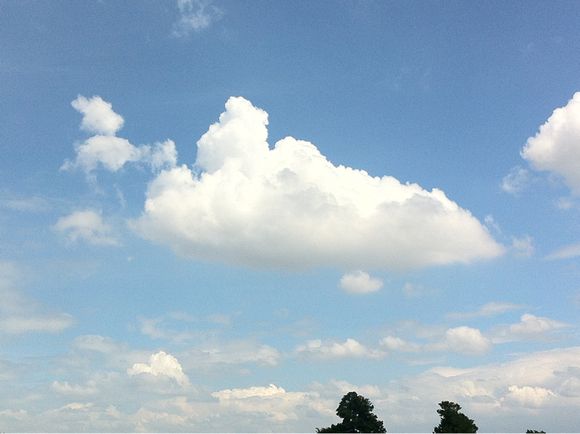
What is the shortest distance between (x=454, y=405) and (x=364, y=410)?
60.8ft

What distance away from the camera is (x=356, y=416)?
11088cm

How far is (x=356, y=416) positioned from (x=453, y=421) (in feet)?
66.3

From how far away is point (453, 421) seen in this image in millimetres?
99625

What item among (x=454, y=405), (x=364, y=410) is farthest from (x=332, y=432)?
(x=454, y=405)

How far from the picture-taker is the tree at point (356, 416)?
360 feet

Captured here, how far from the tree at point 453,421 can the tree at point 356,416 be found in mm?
13108

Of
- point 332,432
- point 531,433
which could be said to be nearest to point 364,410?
point 332,432

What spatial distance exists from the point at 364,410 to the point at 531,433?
33889mm

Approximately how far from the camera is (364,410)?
111188mm

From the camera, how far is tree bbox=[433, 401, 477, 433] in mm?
98688

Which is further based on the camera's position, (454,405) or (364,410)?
(364,410)

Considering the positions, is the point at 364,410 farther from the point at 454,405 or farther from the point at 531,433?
the point at 531,433

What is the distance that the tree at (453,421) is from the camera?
98688mm

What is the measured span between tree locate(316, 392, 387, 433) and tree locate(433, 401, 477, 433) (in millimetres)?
13108
